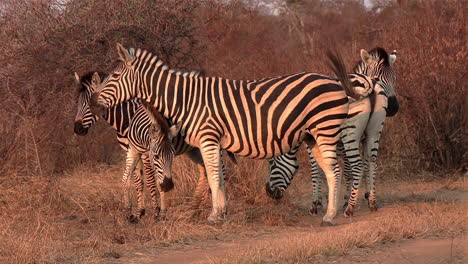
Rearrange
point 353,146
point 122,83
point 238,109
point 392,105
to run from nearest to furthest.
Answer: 1. point 238,109
2. point 122,83
3. point 353,146
4. point 392,105

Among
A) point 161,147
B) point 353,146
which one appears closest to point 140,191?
point 161,147

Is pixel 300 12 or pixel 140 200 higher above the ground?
pixel 300 12

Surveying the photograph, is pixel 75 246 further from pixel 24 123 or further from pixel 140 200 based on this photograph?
pixel 24 123

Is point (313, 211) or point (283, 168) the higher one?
point (283, 168)

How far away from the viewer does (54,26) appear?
36.8 feet

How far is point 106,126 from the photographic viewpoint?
13.1 m

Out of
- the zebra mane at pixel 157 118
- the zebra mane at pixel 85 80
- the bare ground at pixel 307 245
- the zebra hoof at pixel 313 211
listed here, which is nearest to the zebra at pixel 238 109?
the zebra mane at pixel 157 118

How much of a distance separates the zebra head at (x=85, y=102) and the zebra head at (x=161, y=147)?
1.03 metres

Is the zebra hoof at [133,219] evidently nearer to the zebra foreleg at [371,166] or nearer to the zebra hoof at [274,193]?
the zebra hoof at [274,193]

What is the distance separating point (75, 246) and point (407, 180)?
6.35m

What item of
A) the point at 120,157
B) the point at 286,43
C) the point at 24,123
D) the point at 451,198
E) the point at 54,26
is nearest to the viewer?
the point at 24,123

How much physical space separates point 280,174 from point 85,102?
269 cm

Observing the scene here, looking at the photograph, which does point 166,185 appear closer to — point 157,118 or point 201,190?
point 157,118

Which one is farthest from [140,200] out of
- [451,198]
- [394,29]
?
[394,29]
